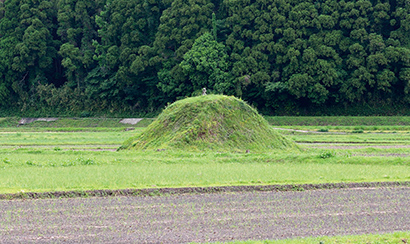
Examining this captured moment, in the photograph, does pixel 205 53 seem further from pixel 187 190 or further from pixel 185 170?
pixel 187 190

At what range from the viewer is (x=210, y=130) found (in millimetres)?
19797

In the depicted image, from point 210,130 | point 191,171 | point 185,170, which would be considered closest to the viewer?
point 191,171

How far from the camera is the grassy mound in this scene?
19.4 metres

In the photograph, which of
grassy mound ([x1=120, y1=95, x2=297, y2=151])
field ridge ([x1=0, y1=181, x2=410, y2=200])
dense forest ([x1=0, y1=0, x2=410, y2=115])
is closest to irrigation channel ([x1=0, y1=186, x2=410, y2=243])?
field ridge ([x1=0, y1=181, x2=410, y2=200])

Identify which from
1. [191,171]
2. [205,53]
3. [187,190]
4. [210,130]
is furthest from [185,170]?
[205,53]

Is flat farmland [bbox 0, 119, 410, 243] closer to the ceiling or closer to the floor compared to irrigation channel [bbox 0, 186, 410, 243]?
closer to the floor

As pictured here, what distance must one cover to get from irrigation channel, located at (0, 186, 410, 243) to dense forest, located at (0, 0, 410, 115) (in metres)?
31.4

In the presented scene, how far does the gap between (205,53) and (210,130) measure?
81.6 feet

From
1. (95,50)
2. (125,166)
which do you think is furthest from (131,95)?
(125,166)

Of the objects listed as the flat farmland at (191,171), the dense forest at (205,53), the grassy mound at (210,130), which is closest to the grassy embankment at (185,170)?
the flat farmland at (191,171)

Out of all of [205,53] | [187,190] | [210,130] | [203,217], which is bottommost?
[210,130]

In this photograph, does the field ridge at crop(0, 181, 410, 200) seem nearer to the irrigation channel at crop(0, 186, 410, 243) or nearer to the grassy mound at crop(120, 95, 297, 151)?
the irrigation channel at crop(0, 186, 410, 243)

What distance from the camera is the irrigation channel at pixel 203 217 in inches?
317

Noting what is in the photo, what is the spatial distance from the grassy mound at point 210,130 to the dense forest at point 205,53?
70.1ft
